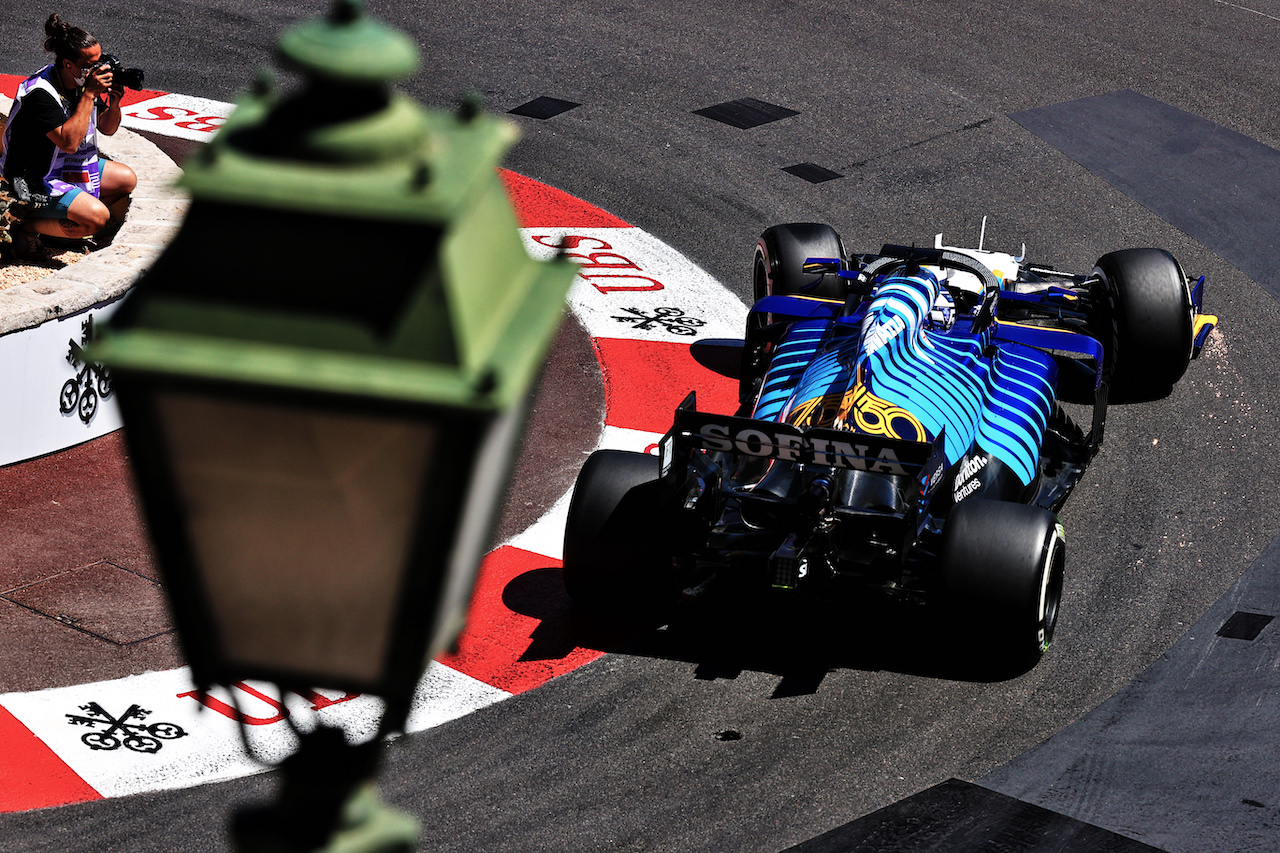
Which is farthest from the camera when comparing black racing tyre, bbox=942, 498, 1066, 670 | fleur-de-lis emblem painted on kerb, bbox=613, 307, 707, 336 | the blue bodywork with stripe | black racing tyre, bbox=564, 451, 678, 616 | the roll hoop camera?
fleur-de-lis emblem painted on kerb, bbox=613, 307, 707, 336

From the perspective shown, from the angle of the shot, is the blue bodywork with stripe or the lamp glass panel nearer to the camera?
the lamp glass panel

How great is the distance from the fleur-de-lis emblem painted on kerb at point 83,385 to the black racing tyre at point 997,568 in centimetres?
491

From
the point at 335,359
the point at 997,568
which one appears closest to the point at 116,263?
the point at 997,568

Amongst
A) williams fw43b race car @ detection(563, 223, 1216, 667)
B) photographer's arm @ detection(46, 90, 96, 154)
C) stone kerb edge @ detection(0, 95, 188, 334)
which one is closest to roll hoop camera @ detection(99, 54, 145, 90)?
photographer's arm @ detection(46, 90, 96, 154)

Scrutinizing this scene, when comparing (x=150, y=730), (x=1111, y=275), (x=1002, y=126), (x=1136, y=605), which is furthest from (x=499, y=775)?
(x=1002, y=126)

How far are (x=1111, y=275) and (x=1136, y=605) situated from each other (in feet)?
8.86

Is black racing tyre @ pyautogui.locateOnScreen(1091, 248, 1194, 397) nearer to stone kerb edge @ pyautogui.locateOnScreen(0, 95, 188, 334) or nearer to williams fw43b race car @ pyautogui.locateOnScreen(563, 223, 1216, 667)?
williams fw43b race car @ pyautogui.locateOnScreen(563, 223, 1216, 667)

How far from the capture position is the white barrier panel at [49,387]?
8.23m

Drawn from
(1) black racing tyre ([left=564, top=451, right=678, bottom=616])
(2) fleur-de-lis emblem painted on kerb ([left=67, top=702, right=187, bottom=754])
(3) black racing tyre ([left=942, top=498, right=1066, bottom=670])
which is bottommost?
(2) fleur-de-lis emblem painted on kerb ([left=67, top=702, right=187, bottom=754])

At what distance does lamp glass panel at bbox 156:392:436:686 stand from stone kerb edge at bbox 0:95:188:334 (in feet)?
20.1

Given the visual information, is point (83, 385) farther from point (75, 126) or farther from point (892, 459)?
point (892, 459)

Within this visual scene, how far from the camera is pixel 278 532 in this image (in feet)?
5.80

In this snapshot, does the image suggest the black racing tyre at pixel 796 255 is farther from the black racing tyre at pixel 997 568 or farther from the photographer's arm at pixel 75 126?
the photographer's arm at pixel 75 126

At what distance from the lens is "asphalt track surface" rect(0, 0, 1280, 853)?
242 inches
